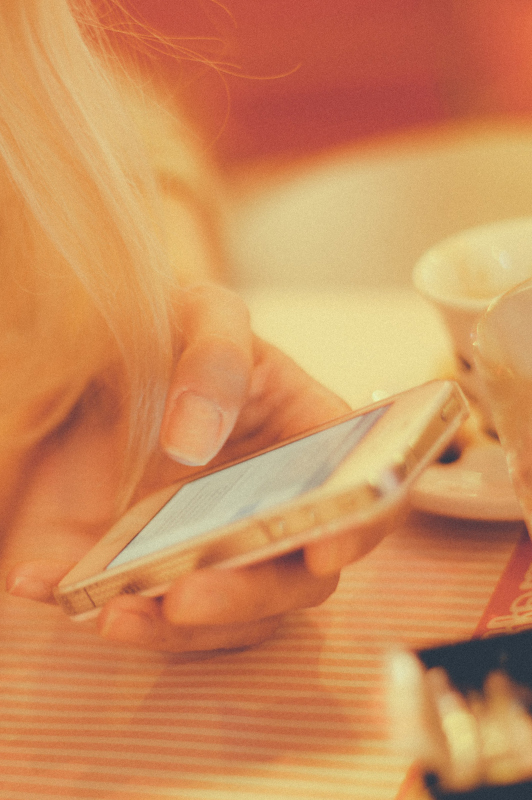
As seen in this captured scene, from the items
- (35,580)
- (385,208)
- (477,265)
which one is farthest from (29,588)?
(385,208)

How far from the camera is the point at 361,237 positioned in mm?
876

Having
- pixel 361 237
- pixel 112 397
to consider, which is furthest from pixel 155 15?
pixel 112 397

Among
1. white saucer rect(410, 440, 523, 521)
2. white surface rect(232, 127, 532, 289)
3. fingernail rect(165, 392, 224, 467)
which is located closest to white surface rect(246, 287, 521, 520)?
white saucer rect(410, 440, 523, 521)

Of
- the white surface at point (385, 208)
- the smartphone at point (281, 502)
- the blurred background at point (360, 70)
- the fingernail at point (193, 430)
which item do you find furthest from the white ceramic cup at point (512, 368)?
the blurred background at point (360, 70)

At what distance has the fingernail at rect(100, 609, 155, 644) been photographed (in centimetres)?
28

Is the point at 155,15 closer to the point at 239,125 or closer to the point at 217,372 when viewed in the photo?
the point at 239,125

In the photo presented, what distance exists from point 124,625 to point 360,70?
1606 millimetres

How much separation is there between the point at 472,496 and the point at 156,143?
1.77 ft

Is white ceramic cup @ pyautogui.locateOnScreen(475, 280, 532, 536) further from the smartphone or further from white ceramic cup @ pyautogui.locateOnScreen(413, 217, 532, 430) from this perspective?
white ceramic cup @ pyautogui.locateOnScreen(413, 217, 532, 430)

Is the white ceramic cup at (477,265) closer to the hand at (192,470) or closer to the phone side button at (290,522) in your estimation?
the hand at (192,470)

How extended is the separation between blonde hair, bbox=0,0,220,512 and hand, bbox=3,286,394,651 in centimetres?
3

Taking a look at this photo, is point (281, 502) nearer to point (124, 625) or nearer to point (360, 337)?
point (124, 625)

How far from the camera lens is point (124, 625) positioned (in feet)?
0.93

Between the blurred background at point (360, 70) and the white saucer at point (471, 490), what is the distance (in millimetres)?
1289
